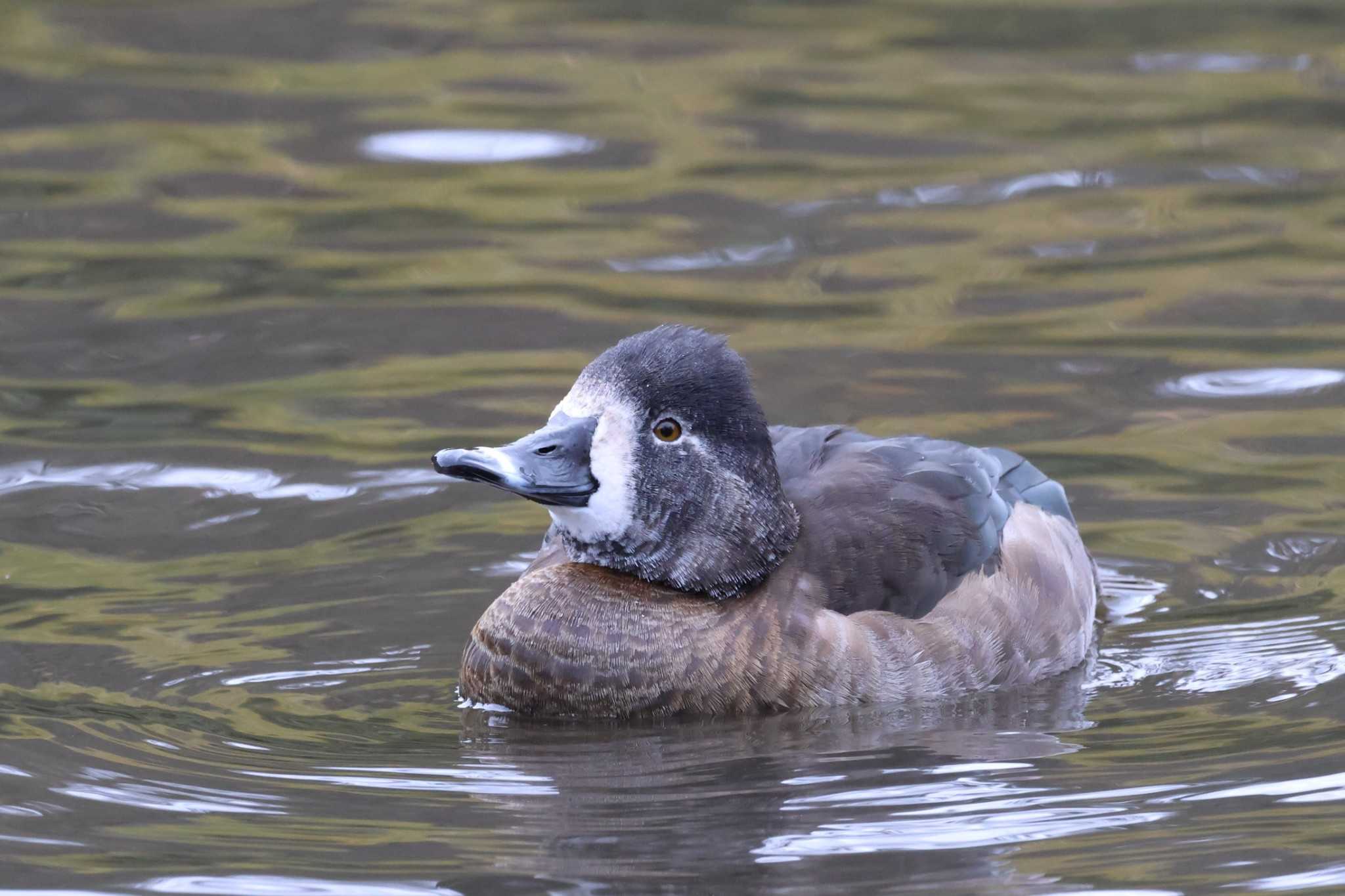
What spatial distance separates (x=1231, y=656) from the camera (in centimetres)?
711

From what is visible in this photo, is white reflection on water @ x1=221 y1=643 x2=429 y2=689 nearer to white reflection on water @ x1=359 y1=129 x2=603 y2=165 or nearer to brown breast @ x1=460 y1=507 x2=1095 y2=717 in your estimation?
brown breast @ x1=460 y1=507 x2=1095 y2=717

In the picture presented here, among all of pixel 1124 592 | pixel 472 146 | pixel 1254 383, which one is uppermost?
pixel 472 146

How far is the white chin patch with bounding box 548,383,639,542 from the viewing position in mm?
6559

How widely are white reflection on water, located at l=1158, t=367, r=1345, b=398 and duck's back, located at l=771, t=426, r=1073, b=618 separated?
7.55 ft

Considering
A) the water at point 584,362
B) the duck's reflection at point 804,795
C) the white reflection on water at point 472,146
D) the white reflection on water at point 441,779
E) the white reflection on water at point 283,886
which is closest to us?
the white reflection on water at point 283,886

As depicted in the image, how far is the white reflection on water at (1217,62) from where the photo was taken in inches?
573

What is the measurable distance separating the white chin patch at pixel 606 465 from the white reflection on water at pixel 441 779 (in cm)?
89

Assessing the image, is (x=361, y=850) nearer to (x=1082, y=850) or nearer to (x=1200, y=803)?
(x=1082, y=850)

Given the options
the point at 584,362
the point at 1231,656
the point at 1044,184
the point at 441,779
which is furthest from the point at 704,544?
the point at 1044,184

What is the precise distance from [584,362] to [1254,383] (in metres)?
2.98

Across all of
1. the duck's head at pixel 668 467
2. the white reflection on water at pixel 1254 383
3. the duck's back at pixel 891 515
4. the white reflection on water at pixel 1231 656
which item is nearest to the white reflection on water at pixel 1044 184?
the white reflection on water at pixel 1254 383

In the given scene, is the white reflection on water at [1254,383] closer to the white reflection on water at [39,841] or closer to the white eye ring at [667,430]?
the white eye ring at [667,430]

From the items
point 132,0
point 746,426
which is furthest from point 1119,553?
point 132,0

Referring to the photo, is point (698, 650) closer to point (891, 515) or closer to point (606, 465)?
point (606, 465)
